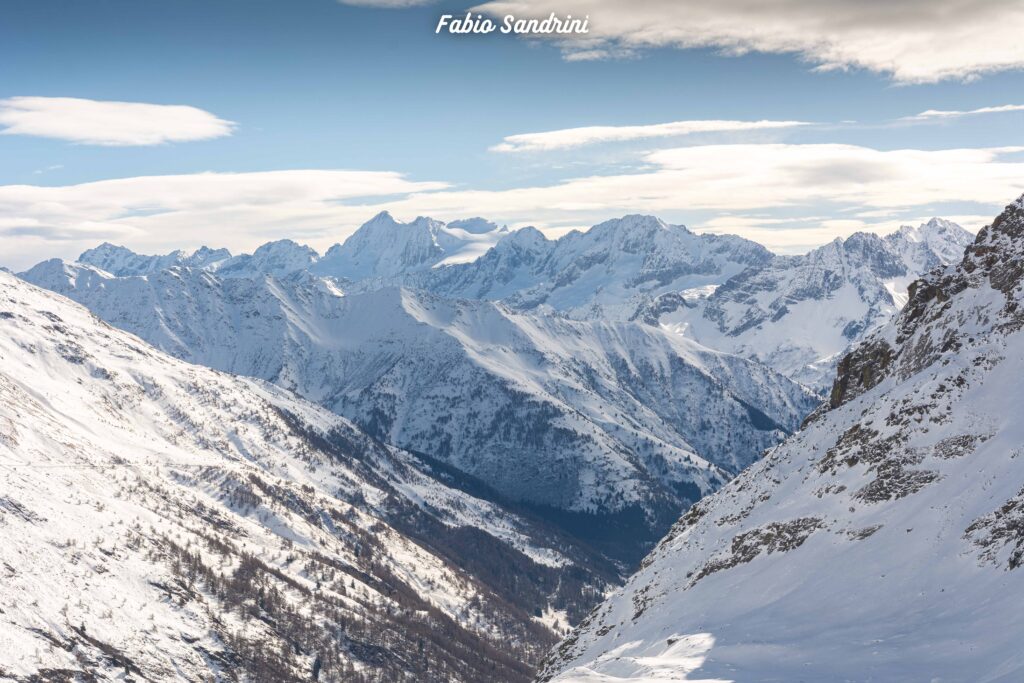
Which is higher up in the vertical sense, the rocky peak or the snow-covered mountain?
the rocky peak

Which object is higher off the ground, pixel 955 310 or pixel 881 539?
pixel 955 310

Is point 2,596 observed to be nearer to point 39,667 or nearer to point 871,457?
point 39,667

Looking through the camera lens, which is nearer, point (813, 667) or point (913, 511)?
point (813, 667)

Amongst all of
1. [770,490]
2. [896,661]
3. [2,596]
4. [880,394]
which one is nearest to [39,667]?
[2,596]

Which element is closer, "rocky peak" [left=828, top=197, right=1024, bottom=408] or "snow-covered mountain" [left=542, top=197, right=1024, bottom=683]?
"snow-covered mountain" [left=542, top=197, right=1024, bottom=683]

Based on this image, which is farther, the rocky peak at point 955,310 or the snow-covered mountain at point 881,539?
the rocky peak at point 955,310

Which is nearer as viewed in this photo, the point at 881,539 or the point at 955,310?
the point at 881,539

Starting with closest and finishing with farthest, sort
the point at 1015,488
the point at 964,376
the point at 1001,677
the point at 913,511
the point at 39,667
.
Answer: the point at 1001,677, the point at 1015,488, the point at 913,511, the point at 964,376, the point at 39,667

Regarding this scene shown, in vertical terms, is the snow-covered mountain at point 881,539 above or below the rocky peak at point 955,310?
below
